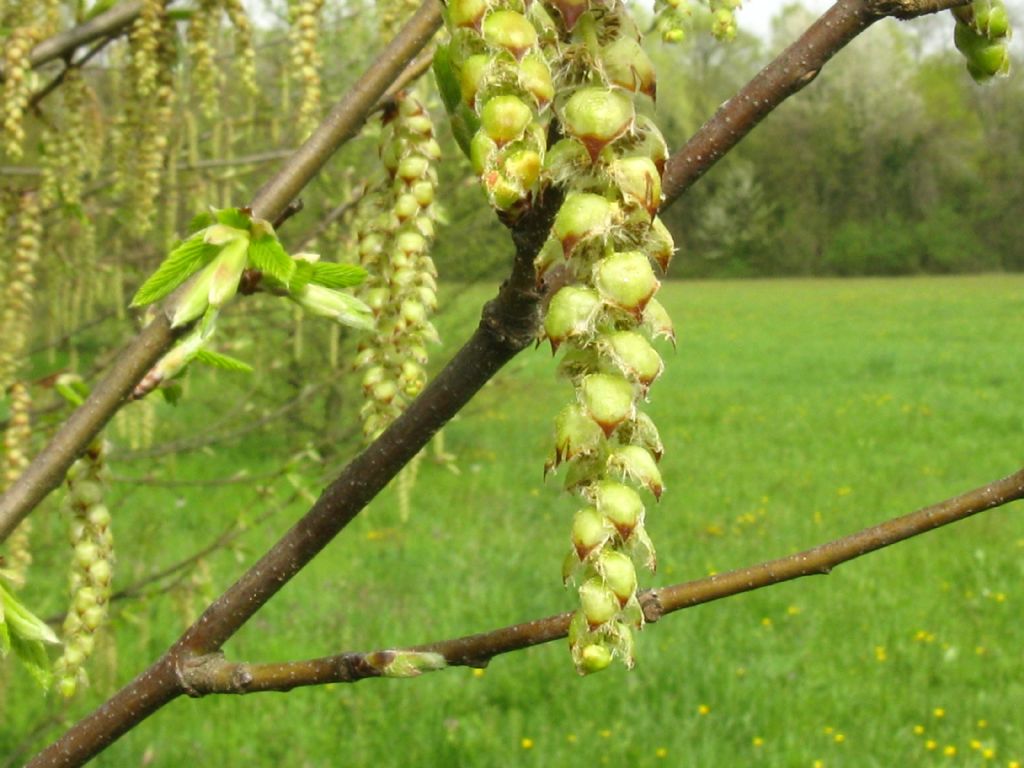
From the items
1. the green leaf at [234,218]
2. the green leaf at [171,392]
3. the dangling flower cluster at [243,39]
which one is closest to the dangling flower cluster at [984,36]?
the green leaf at [234,218]

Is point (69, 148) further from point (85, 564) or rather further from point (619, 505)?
point (619, 505)

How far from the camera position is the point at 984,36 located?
24.4 inches

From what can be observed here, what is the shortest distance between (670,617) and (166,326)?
419 centimetres

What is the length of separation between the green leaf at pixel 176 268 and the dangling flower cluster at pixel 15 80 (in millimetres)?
764

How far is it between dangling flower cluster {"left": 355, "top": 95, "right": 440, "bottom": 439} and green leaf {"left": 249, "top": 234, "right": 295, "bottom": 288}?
0.38 ft

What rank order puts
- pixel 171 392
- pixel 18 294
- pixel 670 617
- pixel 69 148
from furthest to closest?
pixel 670 617 < pixel 18 294 < pixel 69 148 < pixel 171 392

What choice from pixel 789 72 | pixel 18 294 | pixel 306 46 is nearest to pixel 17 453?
pixel 18 294

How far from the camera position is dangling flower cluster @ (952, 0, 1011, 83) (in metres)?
0.61

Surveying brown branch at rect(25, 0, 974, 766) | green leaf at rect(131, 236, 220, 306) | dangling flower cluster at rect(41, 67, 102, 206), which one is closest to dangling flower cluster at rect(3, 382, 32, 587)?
dangling flower cluster at rect(41, 67, 102, 206)

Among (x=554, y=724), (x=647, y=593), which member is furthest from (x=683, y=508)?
(x=647, y=593)

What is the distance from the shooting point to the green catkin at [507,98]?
0.39m

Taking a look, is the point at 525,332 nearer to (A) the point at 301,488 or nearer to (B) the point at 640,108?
(B) the point at 640,108

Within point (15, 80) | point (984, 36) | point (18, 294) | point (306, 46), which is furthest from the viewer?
point (18, 294)

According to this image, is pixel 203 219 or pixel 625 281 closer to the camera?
pixel 625 281
